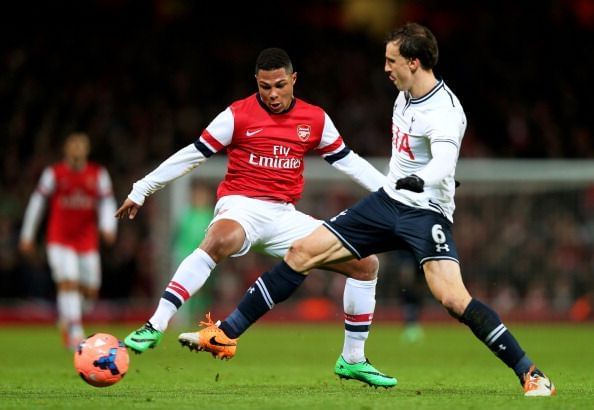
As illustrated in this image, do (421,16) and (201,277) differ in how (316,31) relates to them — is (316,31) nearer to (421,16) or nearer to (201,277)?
(421,16)

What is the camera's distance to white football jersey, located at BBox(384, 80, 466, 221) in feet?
23.2

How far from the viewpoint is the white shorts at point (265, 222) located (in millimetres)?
8250

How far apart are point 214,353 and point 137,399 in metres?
0.69

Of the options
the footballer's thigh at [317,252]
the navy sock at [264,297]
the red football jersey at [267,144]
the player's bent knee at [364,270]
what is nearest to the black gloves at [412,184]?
the footballer's thigh at [317,252]

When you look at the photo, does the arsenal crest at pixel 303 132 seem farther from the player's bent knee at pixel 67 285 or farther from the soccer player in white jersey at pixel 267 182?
the player's bent knee at pixel 67 285

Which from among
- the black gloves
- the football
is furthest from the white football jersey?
the football

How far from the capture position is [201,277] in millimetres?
8031

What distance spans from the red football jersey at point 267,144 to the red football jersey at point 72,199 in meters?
4.78

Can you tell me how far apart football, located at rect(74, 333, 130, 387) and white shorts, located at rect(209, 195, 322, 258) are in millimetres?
1442

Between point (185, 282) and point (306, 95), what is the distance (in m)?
13.8

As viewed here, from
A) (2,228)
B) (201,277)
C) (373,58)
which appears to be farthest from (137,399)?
(373,58)

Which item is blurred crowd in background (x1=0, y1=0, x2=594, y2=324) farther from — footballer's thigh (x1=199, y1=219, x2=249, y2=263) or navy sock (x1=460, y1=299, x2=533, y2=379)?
navy sock (x1=460, y1=299, x2=533, y2=379)

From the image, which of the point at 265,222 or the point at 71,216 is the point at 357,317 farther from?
the point at 71,216

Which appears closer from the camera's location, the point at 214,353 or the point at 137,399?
the point at 137,399
